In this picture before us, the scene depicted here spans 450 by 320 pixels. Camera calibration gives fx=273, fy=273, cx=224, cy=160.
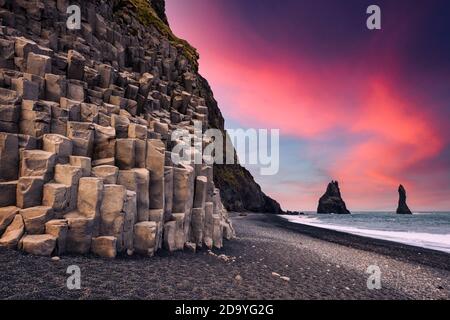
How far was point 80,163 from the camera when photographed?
1548 centimetres

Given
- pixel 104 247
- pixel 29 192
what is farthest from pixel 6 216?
pixel 104 247

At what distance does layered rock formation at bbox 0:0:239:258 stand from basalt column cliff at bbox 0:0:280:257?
6 centimetres

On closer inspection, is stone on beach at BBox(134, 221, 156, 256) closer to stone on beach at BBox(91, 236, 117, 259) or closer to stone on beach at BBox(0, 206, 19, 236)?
stone on beach at BBox(91, 236, 117, 259)

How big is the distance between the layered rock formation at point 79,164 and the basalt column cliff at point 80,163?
0.18ft

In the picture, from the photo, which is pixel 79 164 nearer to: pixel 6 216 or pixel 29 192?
pixel 29 192

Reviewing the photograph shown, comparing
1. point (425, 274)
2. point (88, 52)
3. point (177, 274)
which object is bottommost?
point (425, 274)

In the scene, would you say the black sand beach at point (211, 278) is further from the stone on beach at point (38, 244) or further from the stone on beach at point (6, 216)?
the stone on beach at point (6, 216)

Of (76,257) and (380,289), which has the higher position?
(76,257)

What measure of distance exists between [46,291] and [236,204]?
411 feet

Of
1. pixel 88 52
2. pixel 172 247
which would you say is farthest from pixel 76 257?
pixel 88 52

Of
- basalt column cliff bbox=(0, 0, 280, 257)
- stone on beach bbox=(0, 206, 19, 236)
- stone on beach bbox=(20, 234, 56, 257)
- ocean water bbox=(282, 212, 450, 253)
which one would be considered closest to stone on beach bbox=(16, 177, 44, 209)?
basalt column cliff bbox=(0, 0, 280, 257)

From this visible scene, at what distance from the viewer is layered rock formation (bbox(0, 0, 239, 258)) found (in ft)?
45.6
